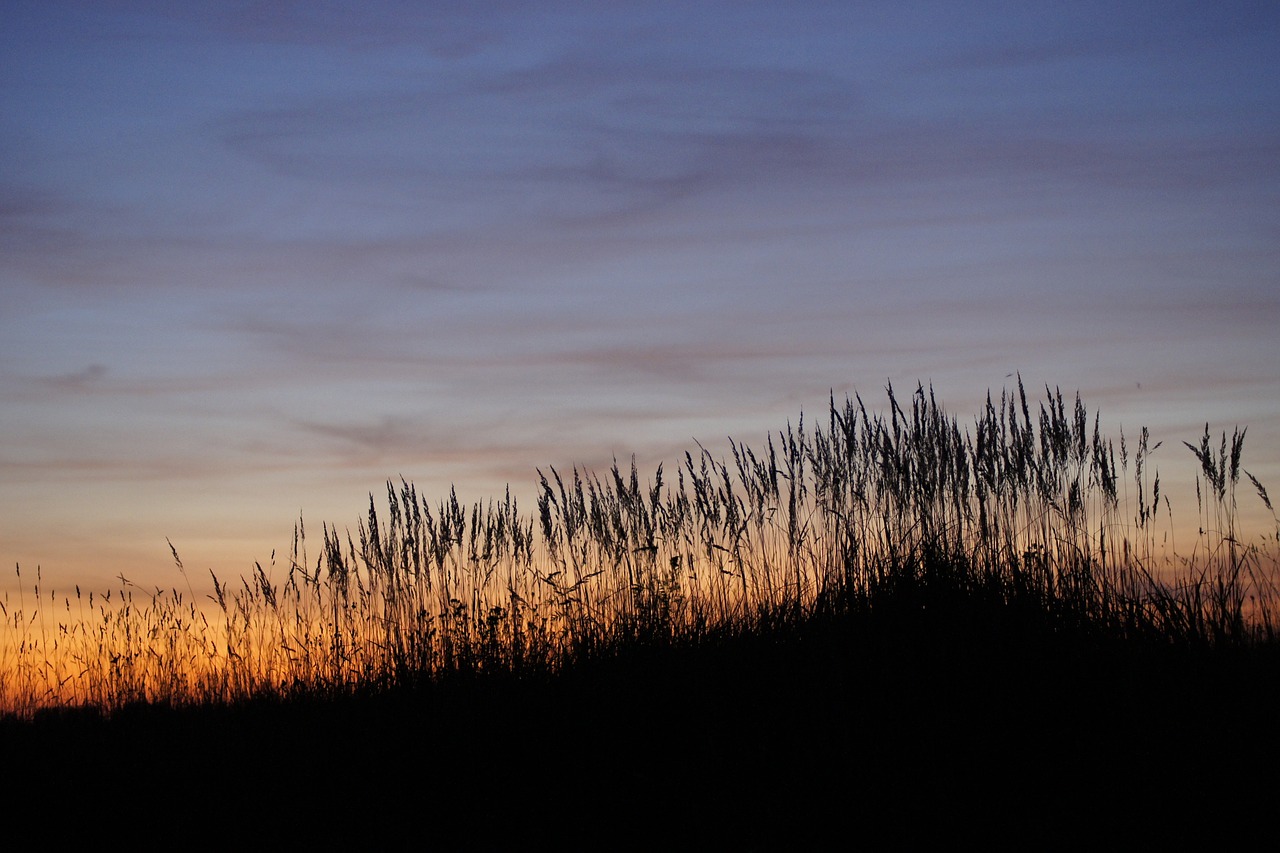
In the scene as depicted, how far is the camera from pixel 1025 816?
355cm

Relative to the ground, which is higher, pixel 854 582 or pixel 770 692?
pixel 854 582

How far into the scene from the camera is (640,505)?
6.52 metres

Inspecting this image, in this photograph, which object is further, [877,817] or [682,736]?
[682,736]

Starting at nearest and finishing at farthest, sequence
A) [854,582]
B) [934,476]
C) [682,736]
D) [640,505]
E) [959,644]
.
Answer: [682,736], [959,644], [854,582], [934,476], [640,505]

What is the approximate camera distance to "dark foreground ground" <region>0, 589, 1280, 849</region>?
142 inches

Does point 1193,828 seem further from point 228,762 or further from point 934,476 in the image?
point 228,762

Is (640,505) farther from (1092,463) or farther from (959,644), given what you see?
(1092,463)

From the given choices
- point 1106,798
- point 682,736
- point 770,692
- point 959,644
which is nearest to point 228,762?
point 682,736

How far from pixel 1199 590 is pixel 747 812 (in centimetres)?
312

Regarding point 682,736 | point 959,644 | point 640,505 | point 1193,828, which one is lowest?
point 1193,828

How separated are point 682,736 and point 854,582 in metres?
1.69

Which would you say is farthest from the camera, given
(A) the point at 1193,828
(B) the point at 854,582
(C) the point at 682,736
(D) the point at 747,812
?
(B) the point at 854,582

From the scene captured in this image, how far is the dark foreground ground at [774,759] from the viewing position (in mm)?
3605

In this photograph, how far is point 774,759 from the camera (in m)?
4.05
